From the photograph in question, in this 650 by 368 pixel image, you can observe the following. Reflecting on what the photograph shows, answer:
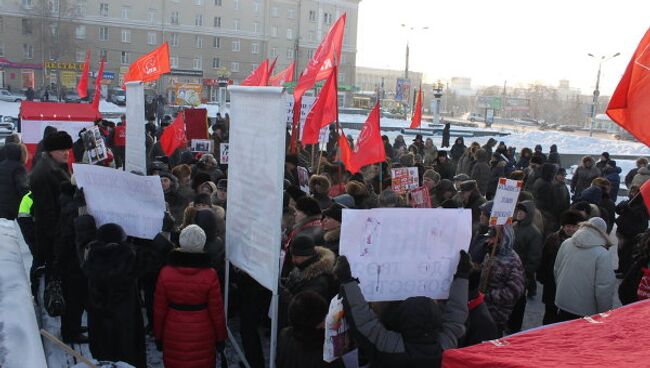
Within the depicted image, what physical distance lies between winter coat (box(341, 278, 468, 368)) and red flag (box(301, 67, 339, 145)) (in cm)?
508

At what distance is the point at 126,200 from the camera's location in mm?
5027

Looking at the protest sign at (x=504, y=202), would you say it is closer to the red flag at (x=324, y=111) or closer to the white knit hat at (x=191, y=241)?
the white knit hat at (x=191, y=241)

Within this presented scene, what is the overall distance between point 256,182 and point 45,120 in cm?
830

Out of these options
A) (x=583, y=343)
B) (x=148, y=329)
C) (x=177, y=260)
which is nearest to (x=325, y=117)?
(x=148, y=329)

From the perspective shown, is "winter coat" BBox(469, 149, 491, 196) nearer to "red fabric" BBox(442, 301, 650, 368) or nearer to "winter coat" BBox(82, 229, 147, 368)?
"winter coat" BBox(82, 229, 147, 368)

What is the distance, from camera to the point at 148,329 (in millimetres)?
6168

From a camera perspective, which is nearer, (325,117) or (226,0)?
(325,117)

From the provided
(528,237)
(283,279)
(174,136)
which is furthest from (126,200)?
(174,136)

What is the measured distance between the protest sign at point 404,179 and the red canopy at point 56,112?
23.2 feet

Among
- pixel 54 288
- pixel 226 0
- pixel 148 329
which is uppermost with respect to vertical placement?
pixel 226 0

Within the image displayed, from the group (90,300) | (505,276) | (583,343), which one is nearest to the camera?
(583,343)

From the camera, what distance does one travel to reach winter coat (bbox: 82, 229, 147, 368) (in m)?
4.29

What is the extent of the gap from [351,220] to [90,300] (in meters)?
2.31

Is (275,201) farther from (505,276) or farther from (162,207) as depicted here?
(505,276)
